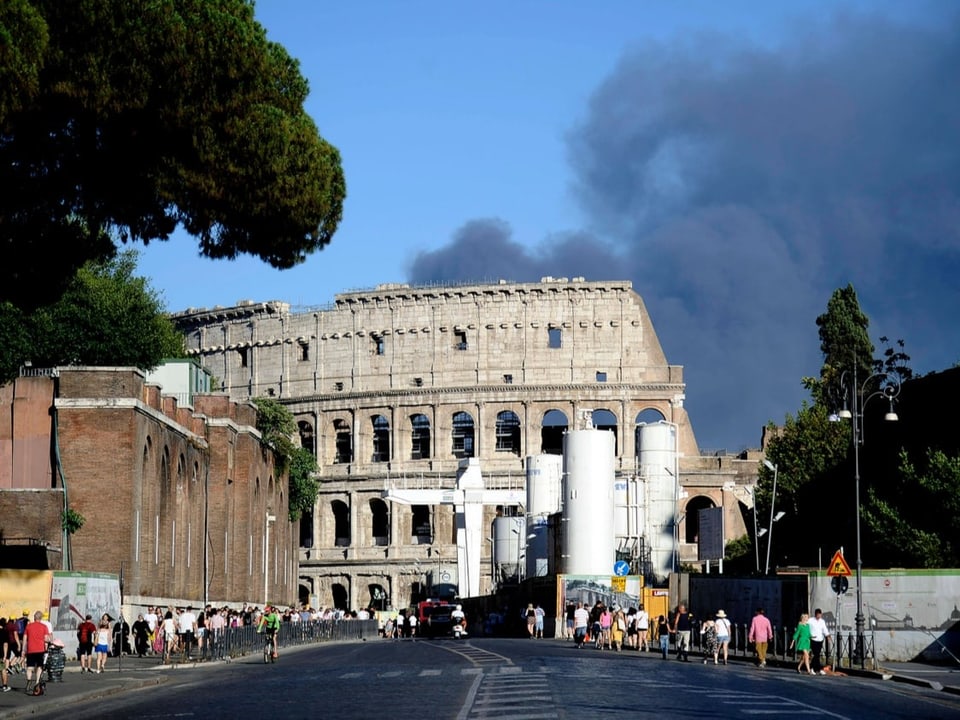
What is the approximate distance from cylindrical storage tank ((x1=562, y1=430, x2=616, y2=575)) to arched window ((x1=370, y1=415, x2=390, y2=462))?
40.3m

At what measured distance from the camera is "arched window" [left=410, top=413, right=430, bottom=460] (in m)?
113

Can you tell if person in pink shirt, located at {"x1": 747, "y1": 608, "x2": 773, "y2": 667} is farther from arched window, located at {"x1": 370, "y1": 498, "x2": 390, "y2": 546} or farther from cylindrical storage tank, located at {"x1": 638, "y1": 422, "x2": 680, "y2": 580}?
arched window, located at {"x1": 370, "y1": 498, "x2": 390, "y2": 546}

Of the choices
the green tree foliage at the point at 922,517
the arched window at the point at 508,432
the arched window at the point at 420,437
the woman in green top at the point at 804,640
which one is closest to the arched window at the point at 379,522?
the arched window at the point at 420,437

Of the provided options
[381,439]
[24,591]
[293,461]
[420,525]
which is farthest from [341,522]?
[24,591]

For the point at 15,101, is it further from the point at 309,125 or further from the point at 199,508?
the point at 199,508

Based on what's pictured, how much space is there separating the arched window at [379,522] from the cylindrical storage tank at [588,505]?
4037 centimetres

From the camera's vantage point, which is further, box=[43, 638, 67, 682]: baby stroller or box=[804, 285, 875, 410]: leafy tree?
box=[804, 285, 875, 410]: leafy tree

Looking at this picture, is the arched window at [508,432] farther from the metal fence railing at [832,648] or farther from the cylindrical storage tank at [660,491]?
the metal fence railing at [832,648]

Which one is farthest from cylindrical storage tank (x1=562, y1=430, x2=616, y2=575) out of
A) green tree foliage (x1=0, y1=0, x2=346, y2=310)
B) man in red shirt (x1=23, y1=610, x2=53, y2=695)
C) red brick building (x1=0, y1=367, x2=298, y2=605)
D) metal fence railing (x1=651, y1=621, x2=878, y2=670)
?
green tree foliage (x1=0, y1=0, x2=346, y2=310)

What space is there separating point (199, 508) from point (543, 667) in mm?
28133

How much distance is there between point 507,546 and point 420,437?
15885mm

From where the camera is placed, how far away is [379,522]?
11606 cm

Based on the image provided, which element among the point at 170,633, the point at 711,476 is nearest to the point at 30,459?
the point at 170,633

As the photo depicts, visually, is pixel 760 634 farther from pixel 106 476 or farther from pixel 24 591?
pixel 106 476
